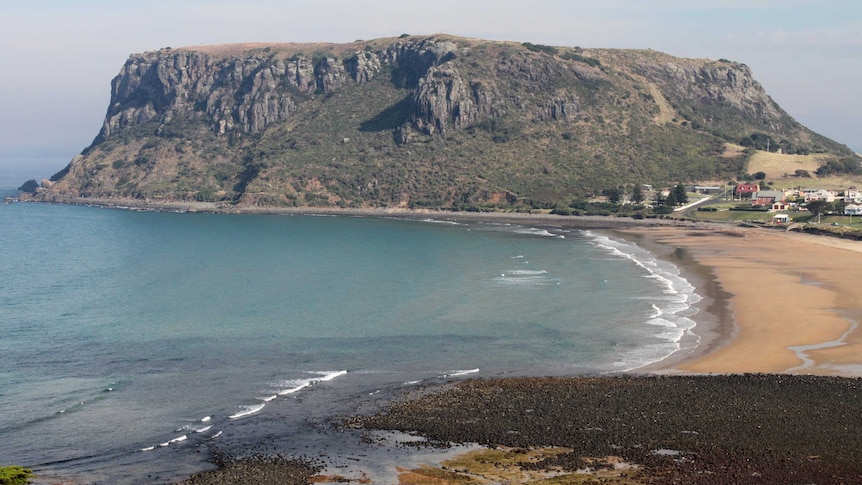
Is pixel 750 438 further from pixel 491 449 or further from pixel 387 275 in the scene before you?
pixel 387 275

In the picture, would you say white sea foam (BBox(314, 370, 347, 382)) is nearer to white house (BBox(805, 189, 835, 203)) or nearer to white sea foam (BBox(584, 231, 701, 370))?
white sea foam (BBox(584, 231, 701, 370))

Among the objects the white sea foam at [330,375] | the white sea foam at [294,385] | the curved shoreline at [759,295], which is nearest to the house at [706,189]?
the curved shoreline at [759,295]

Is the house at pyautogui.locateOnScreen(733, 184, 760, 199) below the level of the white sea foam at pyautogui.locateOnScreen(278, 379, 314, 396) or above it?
above

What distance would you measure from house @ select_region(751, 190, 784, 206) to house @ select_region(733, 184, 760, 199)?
28.4ft

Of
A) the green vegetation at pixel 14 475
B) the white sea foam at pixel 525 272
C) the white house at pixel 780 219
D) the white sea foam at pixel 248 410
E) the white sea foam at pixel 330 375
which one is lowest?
the white sea foam at pixel 248 410

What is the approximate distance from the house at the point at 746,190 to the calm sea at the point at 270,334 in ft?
213

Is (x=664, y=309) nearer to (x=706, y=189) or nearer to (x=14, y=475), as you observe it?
(x=14, y=475)

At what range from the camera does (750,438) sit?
108ft

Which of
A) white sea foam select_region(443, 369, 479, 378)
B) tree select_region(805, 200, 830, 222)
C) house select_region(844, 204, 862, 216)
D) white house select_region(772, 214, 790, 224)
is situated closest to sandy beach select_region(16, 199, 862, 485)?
white sea foam select_region(443, 369, 479, 378)

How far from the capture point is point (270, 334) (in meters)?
54.0

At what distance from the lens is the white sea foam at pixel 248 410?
36956 mm

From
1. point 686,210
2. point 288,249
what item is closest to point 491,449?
point 288,249

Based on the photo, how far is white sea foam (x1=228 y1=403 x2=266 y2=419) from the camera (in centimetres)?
3696

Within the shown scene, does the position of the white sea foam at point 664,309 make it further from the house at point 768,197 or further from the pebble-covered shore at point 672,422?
the house at point 768,197
